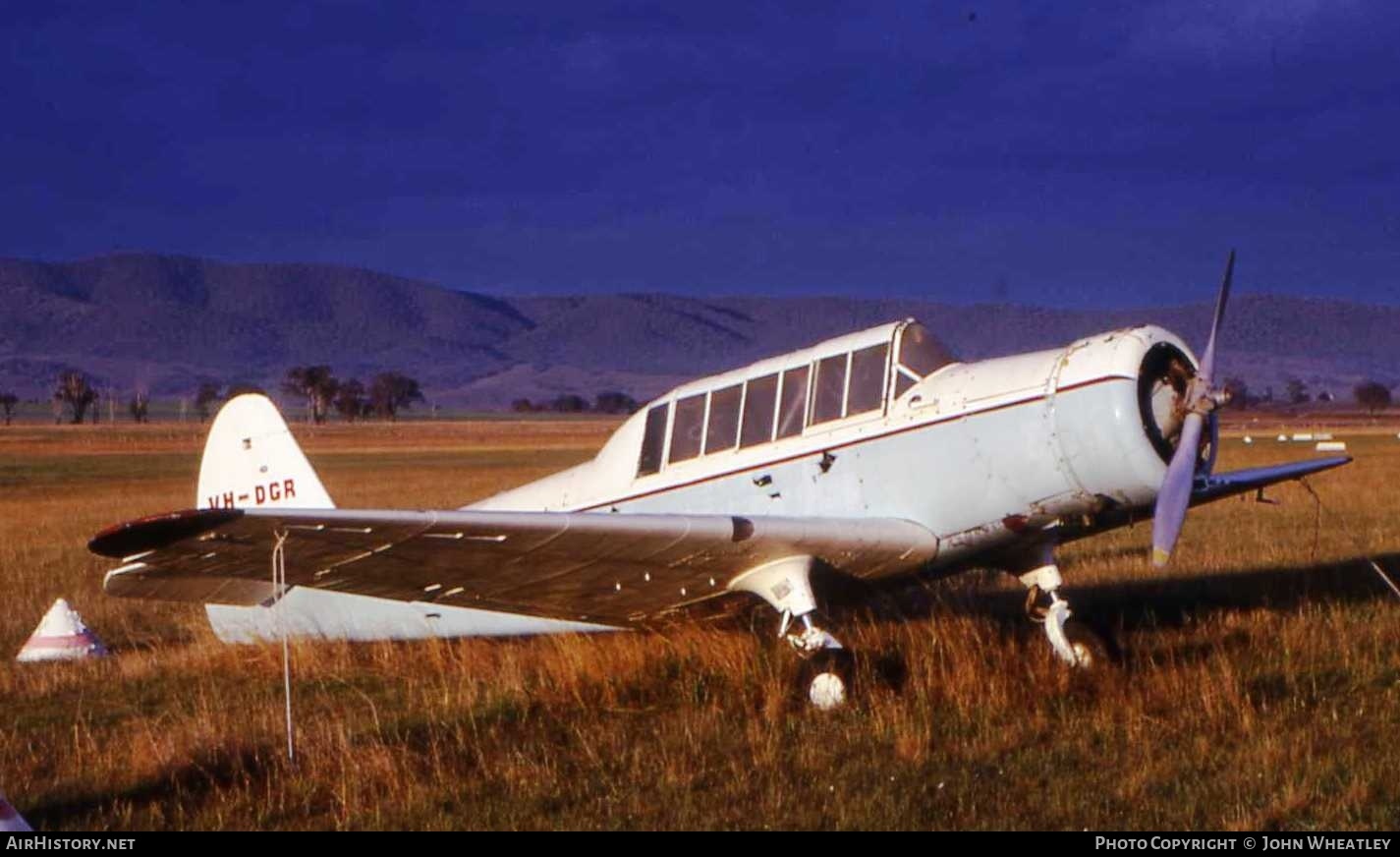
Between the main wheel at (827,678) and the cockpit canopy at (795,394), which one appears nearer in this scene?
the main wheel at (827,678)

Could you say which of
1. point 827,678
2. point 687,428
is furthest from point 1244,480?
point 687,428

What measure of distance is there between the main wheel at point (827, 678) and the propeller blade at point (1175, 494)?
72.8 inches

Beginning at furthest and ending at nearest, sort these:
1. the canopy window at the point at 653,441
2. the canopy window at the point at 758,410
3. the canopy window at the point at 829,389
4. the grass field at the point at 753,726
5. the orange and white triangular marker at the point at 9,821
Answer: the canopy window at the point at 653,441 < the canopy window at the point at 758,410 < the canopy window at the point at 829,389 < the grass field at the point at 753,726 < the orange and white triangular marker at the point at 9,821

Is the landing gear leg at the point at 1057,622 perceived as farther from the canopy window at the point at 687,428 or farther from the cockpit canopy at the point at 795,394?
the canopy window at the point at 687,428

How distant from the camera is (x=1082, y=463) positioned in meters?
8.35

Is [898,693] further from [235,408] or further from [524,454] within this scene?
[524,454]

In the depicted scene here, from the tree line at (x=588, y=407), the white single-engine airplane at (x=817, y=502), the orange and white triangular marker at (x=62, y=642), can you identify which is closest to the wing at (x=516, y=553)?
the white single-engine airplane at (x=817, y=502)

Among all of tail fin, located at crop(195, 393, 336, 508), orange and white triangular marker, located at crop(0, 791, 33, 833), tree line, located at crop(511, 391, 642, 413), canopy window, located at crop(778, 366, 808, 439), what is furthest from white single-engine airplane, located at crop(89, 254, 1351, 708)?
tree line, located at crop(511, 391, 642, 413)

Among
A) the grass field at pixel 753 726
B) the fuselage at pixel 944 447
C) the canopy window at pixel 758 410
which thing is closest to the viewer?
the grass field at pixel 753 726

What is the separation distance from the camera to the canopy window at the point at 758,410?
9.47m

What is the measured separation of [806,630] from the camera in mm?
8633

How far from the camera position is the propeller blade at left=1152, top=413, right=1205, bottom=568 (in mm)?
8219

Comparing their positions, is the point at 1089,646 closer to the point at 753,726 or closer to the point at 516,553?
the point at 753,726

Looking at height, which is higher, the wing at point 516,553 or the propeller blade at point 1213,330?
the propeller blade at point 1213,330
